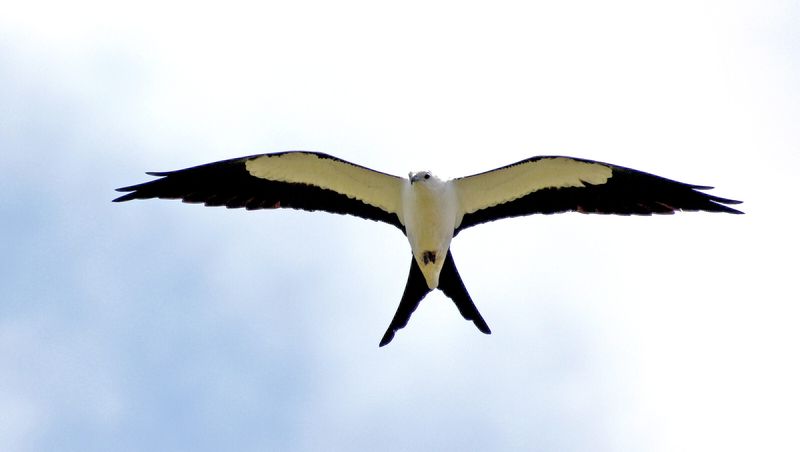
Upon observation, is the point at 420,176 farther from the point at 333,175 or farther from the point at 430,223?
the point at 333,175

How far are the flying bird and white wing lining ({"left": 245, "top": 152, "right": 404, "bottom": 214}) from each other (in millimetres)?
12

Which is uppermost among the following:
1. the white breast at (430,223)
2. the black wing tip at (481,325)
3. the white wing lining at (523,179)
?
the white wing lining at (523,179)

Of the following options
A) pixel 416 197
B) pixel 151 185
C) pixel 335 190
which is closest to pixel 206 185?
pixel 151 185

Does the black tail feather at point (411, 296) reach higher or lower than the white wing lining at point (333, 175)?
lower

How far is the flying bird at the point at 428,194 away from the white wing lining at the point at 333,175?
12 millimetres

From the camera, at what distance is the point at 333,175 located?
1321 centimetres

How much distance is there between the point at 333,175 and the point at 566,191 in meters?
2.70

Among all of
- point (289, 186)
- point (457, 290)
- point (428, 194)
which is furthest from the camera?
point (289, 186)

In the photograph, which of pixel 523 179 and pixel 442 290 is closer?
pixel 442 290

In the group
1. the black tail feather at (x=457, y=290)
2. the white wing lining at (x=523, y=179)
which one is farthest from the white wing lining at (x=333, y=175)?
the black tail feather at (x=457, y=290)

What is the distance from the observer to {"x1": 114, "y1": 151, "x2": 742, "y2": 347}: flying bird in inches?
501

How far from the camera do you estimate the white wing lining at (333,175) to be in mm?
12875

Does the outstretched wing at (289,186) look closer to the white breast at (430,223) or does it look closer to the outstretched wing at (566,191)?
the white breast at (430,223)

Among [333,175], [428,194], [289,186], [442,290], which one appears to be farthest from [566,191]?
[289,186]
